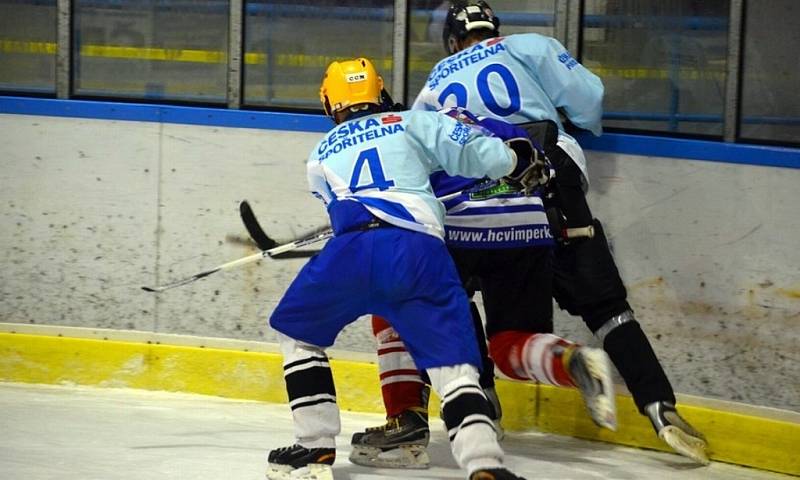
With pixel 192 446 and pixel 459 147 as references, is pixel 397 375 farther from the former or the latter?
pixel 459 147

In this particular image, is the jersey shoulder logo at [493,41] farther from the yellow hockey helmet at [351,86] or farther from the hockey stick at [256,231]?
the hockey stick at [256,231]

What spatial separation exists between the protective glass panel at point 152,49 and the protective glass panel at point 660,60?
136 centimetres

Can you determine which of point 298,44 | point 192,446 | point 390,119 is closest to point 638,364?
point 390,119

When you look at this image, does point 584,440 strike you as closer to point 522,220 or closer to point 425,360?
point 522,220

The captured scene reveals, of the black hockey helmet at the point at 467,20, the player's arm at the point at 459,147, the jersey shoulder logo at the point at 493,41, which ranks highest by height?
the black hockey helmet at the point at 467,20

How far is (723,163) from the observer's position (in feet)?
14.0

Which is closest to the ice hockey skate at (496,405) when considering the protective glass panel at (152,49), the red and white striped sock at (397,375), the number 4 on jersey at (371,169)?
the red and white striped sock at (397,375)

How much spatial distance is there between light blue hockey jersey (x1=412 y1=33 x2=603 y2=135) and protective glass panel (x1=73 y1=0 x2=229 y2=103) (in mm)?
1163

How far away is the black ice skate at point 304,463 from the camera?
362 centimetres

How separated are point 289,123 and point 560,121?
100 centimetres

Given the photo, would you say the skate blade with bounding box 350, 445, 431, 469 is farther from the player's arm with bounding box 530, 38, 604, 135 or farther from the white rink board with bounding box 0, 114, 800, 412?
the player's arm with bounding box 530, 38, 604, 135

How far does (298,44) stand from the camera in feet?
16.8

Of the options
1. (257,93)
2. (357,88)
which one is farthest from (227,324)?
(357,88)

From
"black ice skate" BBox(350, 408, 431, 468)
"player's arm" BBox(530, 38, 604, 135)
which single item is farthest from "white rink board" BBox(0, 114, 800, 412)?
"black ice skate" BBox(350, 408, 431, 468)
